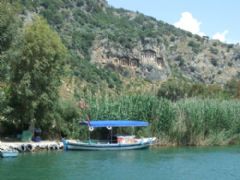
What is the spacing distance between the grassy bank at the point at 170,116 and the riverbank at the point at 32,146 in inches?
247

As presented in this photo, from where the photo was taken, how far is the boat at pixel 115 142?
138 feet

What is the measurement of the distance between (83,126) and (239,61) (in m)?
100

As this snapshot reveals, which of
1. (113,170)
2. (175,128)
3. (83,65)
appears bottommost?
(113,170)

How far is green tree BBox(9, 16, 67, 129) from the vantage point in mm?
41312

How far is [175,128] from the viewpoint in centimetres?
4697

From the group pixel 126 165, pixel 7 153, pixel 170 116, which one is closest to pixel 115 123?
pixel 170 116

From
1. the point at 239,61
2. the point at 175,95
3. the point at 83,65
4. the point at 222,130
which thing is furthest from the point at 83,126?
the point at 239,61

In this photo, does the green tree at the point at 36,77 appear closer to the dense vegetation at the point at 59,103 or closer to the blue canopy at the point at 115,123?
the dense vegetation at the point at 59,103

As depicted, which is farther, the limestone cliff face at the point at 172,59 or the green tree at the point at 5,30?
the limestone cliff face at the point at 172,59

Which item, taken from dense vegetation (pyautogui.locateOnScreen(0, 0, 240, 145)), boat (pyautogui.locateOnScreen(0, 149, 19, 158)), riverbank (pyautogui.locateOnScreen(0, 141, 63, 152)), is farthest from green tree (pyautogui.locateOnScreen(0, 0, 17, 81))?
boat (pyautogui.locateOnScreen(0, 149, 19, 158))

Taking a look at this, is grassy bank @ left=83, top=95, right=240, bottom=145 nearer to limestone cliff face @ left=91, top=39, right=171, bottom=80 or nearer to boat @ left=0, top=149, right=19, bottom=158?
boat @ left=0, top=149, right=19, bottom=158

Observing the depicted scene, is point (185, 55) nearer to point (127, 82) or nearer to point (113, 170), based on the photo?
point (127, 82)

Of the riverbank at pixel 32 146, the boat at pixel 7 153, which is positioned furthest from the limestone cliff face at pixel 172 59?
the boat at pixel 7 153

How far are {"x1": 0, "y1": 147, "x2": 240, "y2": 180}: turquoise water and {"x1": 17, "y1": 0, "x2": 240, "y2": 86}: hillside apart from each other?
5284 centimetres
